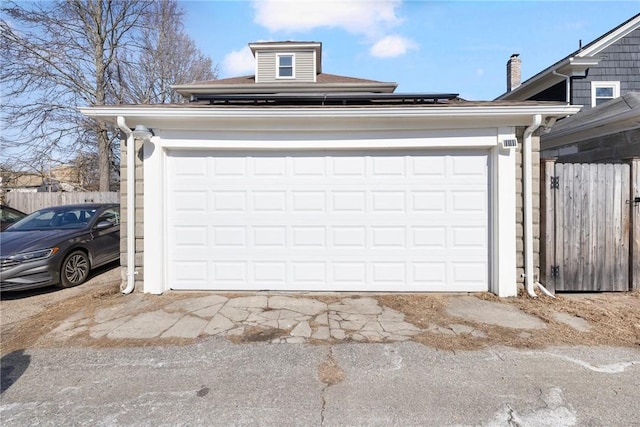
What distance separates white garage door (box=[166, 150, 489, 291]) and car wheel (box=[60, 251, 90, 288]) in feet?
6.81

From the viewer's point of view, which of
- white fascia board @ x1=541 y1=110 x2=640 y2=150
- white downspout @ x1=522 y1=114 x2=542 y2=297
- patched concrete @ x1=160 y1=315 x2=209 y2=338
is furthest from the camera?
white fascia board @ x1=541 y1=110 x2=640 y2=150

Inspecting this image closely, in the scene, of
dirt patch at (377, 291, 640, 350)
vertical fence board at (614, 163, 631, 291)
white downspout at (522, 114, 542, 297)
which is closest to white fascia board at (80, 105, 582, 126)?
white downspout at (522, 114, 542, 297)

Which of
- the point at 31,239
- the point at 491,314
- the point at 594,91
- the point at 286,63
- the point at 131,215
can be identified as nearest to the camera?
the point at 491,314

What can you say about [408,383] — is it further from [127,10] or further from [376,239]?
[127,10]

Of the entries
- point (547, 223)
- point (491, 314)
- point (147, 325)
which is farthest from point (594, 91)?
point (147, 325)

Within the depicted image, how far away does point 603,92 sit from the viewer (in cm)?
1032

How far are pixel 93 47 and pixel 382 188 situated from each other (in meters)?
16.6

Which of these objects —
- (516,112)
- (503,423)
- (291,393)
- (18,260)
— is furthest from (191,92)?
(503,423)

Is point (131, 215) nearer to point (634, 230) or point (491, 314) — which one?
point (491, 314)

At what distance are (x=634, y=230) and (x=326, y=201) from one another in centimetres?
469

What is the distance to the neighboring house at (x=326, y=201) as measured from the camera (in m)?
4.86

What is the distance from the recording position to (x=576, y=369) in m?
2.87

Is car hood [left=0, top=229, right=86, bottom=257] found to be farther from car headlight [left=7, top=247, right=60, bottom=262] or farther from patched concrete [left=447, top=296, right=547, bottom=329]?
patched concrete [left=447, top=296, right=547, bottom=329]

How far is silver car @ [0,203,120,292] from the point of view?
5.10 meters
